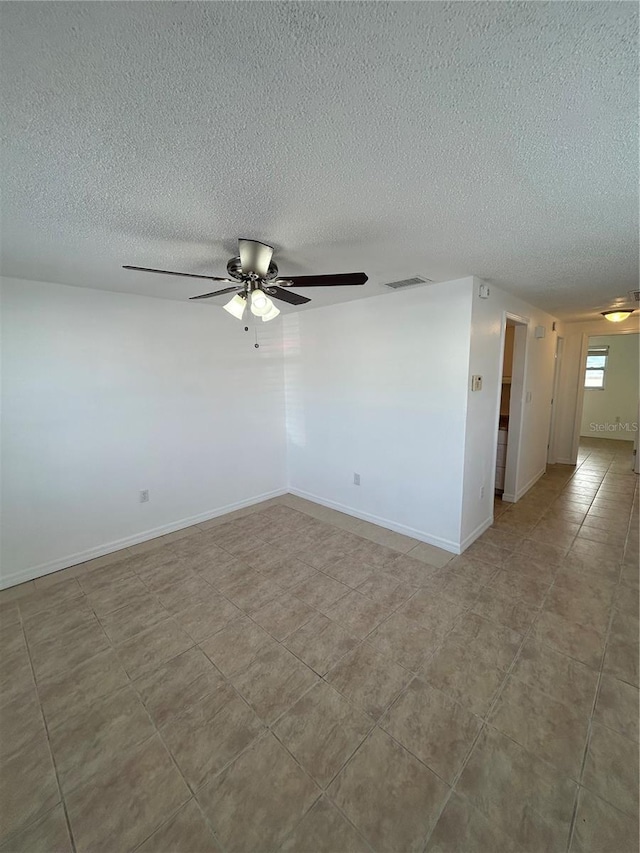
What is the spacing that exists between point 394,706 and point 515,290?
10.9 feet

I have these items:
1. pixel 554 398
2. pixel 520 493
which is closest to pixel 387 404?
pixel 520 493

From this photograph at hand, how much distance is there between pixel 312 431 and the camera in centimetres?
416

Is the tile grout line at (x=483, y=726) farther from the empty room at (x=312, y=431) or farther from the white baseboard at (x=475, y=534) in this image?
the white baseboard at (x=475, y=534)

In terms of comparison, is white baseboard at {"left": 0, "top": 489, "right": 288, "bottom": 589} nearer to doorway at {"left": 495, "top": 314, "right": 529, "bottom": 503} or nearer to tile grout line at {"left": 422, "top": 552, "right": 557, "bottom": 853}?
tile grout line at {"left": 422, "top": 552, "right": 557, "bottom": 853}

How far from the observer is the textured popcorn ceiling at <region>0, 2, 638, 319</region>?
2.28 ft

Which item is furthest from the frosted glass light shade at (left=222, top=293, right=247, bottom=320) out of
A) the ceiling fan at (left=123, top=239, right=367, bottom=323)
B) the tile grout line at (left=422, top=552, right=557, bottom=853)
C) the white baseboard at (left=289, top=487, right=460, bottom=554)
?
the white baseboard at (left=289, top=487, right=460, bottom=554)

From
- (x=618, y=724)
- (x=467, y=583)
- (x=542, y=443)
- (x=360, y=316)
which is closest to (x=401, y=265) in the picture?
(x=360, y=316)

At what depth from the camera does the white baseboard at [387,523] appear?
304 cm

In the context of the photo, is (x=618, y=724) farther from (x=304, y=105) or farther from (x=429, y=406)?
(x=304, y=105)

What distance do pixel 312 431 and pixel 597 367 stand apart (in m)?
7.23

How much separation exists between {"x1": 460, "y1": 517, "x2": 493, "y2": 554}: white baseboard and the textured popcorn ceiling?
7.87 feet

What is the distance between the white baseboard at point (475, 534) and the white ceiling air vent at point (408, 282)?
2.28m

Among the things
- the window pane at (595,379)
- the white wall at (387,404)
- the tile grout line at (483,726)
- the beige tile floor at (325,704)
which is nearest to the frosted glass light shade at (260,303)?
the white wall at (387,404)

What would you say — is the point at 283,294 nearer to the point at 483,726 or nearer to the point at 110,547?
the point at 483,726
